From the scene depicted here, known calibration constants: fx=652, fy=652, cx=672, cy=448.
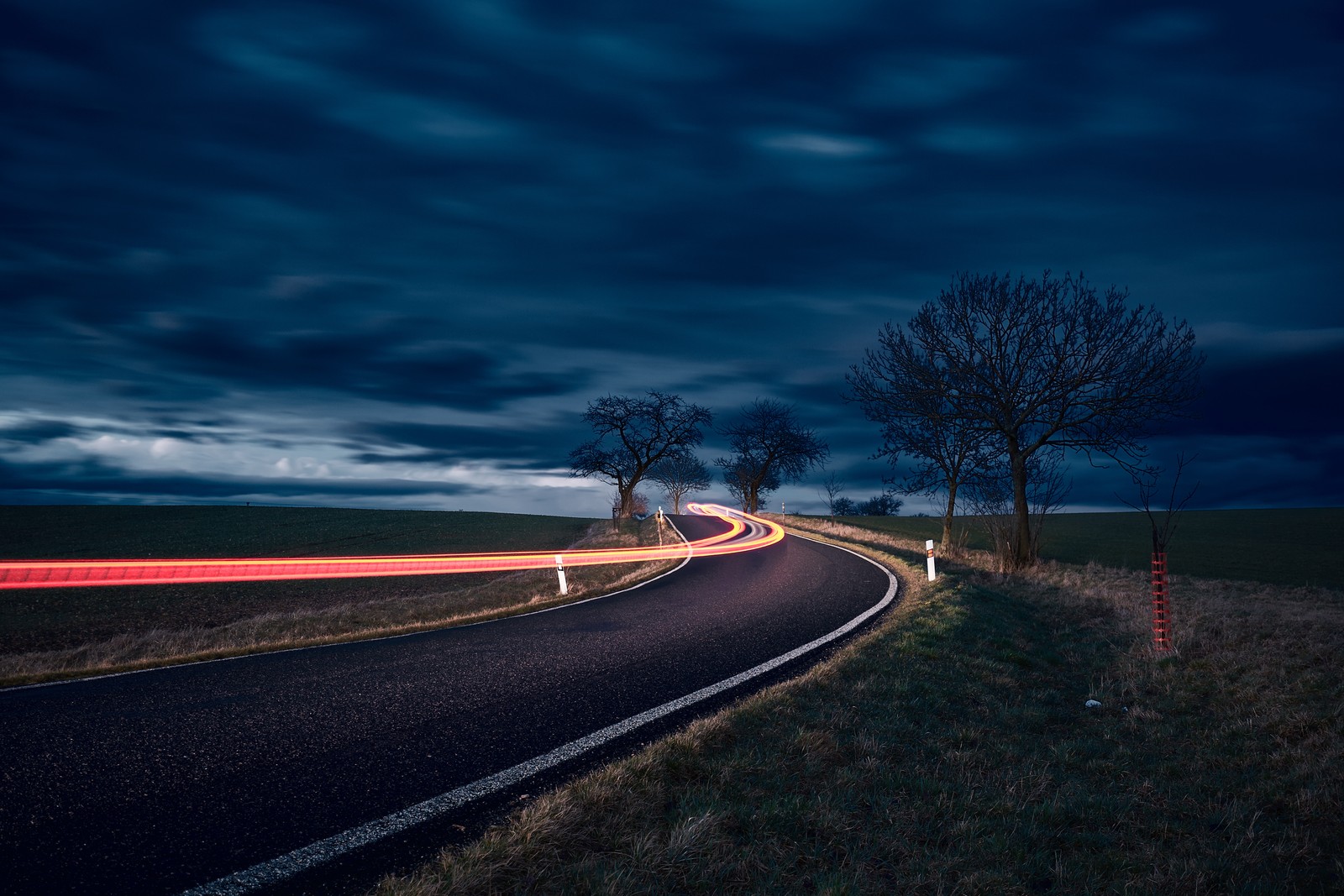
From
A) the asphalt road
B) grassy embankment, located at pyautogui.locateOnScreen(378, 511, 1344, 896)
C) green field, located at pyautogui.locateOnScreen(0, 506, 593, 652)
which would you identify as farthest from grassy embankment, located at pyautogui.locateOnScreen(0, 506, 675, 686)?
grassy embankment, located at pyautogui.locateOnScreen(378, 511, 1344, 896)

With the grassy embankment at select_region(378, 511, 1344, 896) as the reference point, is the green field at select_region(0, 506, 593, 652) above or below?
below

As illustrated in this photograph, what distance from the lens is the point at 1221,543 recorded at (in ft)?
A: 109

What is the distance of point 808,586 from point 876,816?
10.6 meters

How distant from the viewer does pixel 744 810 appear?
395 cm

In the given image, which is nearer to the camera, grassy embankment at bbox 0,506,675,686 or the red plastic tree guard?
the red plastic tree guard

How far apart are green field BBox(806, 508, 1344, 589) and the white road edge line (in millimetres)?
19368

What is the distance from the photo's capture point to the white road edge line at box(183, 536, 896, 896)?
3.11 m

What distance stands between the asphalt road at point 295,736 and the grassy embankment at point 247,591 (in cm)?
243

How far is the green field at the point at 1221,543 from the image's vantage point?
76.5ft

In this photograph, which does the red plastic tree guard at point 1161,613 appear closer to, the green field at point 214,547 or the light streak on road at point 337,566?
the light streak on road at point 337,566

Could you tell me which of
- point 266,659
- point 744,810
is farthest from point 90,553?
point 744,810

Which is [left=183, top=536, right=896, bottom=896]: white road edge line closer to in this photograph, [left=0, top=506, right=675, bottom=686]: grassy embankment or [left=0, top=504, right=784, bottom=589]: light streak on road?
[left=0, top=506, right=675, bottom=686]: grassy embankment

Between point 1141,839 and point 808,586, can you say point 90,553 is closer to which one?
point 808,586

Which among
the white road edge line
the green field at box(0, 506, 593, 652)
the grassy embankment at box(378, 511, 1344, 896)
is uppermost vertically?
the white road edge line
